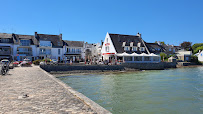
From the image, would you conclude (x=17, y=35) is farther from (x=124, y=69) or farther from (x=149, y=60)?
(x=149, y=60)

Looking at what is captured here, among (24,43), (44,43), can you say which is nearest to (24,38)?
(24,43)

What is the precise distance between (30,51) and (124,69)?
1023 inches

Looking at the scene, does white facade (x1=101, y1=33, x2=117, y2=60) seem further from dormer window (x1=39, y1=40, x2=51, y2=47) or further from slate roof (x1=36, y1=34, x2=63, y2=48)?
dormer window (x1=39, y1=40, x2=51, y2=47)

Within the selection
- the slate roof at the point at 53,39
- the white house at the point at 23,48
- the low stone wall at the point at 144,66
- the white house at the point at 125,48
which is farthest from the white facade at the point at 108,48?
the white house at the point at 23,48

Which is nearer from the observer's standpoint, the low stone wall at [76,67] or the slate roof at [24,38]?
the low stone wall at [76,67]

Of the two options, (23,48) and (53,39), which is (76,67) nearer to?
(23,48)

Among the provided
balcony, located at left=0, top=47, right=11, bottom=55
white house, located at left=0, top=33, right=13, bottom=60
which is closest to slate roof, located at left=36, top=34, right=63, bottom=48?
white house, located at left=0, top=33, right=13, bottom=60

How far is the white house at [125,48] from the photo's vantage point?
44472mm

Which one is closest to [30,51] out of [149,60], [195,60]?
[149,60]

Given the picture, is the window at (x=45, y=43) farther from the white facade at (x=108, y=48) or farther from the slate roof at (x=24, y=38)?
the white facade at (x=108, y=48)

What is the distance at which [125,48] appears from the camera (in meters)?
47.2

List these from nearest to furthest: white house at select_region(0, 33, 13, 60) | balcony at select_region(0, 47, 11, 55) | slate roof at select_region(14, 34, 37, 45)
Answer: balcony at select_region(0, 47, 11, 55)
white house at select_region(0, 33, 13, 60)
slate roof at select_region(14, 34, 37, 45)

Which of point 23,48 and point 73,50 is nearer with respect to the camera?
point 23,48

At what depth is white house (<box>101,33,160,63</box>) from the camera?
44.5 meters
